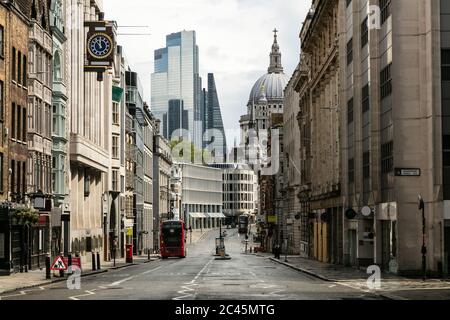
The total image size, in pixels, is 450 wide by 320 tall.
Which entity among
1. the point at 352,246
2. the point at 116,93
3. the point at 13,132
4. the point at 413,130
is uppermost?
the point at 116,93

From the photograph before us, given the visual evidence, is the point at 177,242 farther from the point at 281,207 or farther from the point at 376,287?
the point at 376,287

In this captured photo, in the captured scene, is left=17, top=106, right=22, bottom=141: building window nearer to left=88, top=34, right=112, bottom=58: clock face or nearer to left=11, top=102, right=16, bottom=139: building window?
left=11, top=102, right=16, bottom=139: building window

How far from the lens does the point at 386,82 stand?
185ft

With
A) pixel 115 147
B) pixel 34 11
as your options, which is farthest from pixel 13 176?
pixel 115 147

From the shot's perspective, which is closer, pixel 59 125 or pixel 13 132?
pixel 13 132

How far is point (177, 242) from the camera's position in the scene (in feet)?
347

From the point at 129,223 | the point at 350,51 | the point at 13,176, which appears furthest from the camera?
the point at 129,223

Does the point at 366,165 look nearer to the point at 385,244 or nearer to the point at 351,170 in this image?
the point at 351,170

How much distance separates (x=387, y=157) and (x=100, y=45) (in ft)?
59.9

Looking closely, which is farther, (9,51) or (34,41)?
(34,41)

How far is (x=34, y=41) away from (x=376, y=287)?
32.4 metres

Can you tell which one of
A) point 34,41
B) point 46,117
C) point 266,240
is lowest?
point 266,240

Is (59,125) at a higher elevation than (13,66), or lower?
lower
